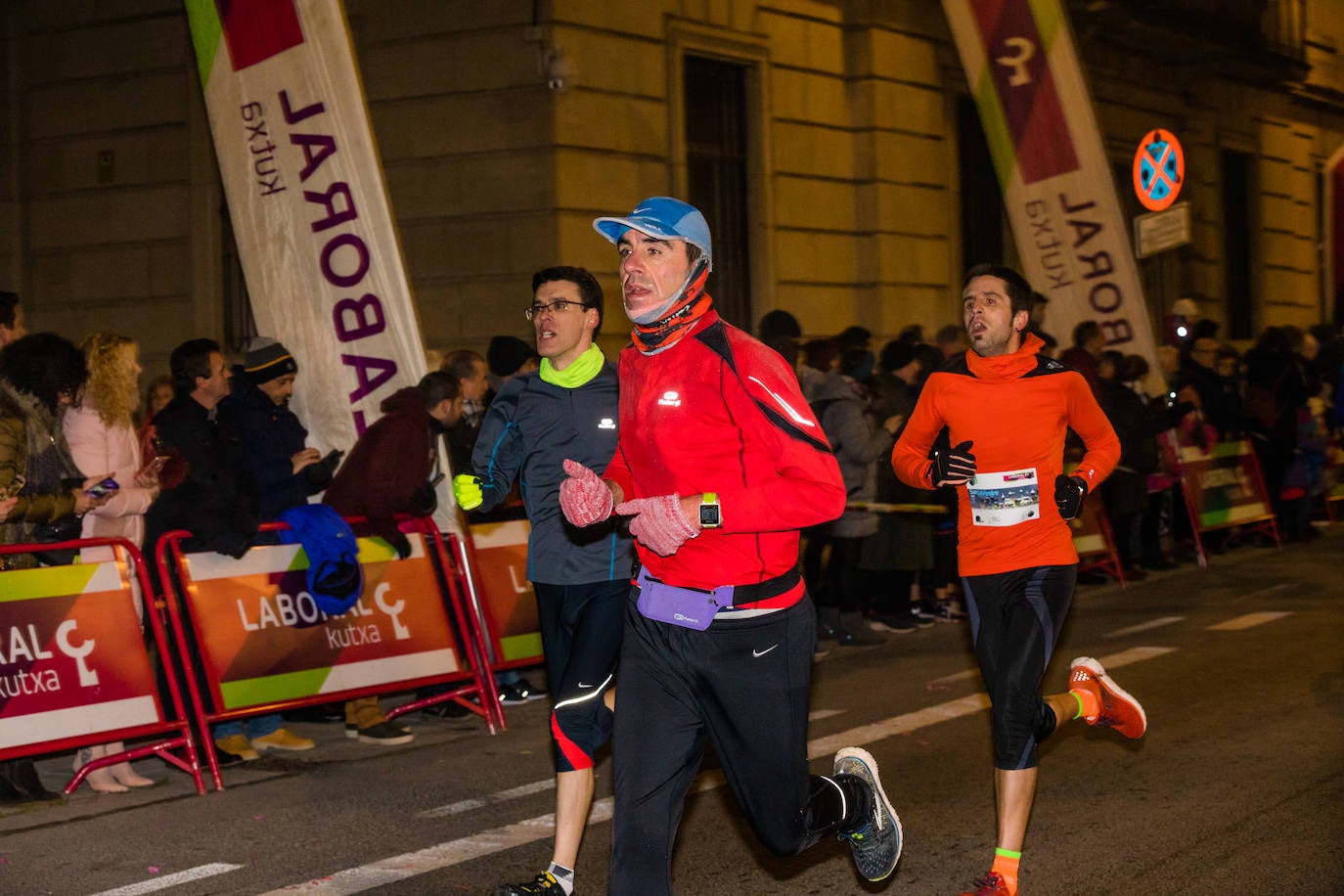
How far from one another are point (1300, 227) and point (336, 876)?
90.2ft

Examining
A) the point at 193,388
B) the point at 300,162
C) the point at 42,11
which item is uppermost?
the point at 42,11

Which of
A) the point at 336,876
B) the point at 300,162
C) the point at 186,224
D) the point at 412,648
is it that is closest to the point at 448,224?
the point at 186,224

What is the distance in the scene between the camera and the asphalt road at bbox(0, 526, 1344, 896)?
573cm

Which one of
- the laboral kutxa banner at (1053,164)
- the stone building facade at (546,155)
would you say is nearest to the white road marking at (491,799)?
the stone building facade at (546,155)

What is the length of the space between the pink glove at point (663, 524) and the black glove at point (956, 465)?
168 cm

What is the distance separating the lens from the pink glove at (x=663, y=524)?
4000 millimetres

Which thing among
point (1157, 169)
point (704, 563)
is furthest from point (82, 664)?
point (1157, 169)

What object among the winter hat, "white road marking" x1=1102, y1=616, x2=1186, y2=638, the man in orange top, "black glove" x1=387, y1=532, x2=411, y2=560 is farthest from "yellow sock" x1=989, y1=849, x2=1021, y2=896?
"white road marking" x1=1102, y1=616, x2=1186, y2=638

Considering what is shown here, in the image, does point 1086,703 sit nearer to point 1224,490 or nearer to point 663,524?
point 663,524

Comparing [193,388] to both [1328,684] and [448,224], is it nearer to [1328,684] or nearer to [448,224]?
[1328,684]

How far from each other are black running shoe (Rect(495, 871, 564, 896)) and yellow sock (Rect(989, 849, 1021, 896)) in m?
1.33

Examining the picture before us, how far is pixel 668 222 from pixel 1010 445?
1826 mm

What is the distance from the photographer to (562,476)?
5844 mm

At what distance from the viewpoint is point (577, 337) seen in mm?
5844
